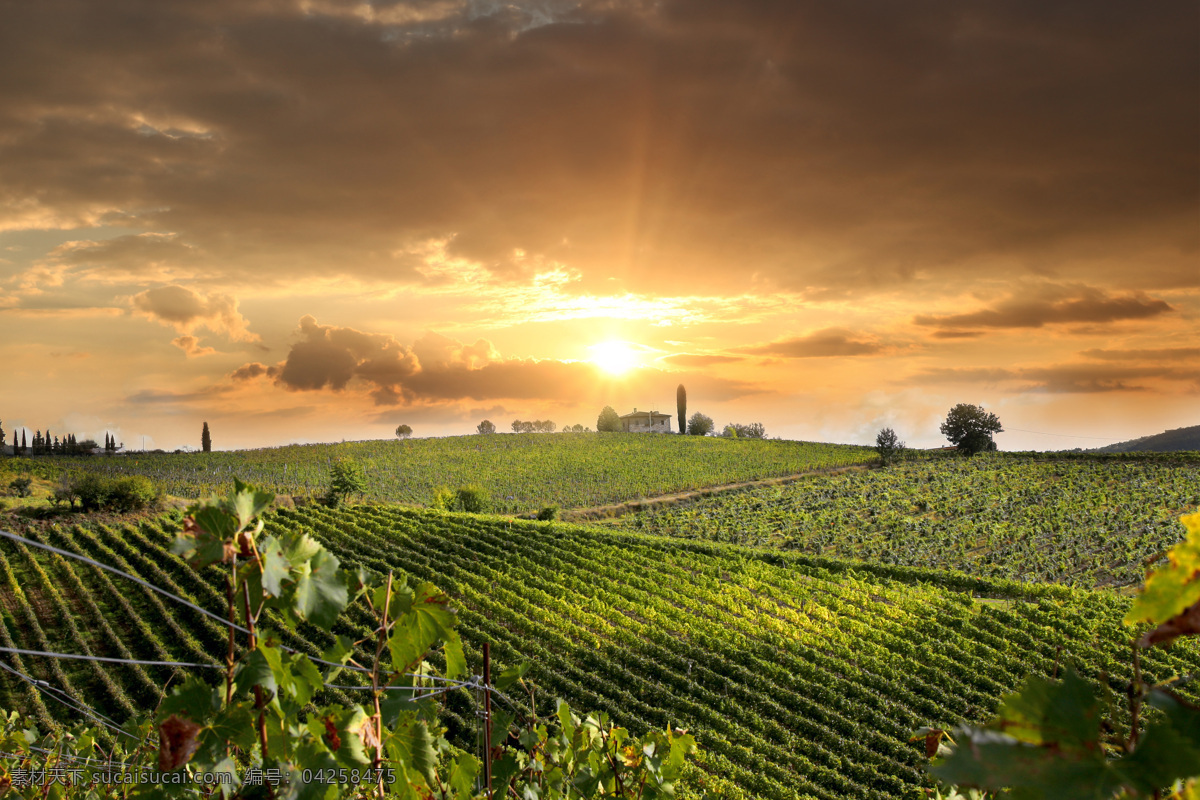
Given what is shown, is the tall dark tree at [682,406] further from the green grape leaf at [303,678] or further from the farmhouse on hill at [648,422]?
the green grape leaf at [303,678]

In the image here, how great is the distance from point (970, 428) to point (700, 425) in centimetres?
3223

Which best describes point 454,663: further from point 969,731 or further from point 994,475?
point 994,475

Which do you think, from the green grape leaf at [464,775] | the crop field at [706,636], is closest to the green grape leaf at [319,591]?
the green grape leaf at [464,775]

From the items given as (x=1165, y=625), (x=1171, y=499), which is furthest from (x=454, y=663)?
(x=1171, y=499)

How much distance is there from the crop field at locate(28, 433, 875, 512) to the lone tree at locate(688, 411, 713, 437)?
462 inches

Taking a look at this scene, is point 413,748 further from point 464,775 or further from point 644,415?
point 644,415

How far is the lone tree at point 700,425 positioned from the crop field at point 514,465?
38.5 ft

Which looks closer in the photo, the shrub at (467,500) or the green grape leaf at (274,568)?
the green grape leaf at (274,568)

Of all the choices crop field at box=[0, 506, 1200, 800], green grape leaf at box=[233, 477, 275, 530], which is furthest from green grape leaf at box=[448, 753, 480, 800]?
crop field at box=[0, 506, 1200, 800]

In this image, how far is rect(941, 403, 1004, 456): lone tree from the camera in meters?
61.6

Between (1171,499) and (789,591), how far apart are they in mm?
29234

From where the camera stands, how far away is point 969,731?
0.68 meters

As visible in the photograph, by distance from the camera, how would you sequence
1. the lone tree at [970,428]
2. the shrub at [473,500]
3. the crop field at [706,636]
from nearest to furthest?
the crop field at [706,636] < the shrub at [473,500] < the lone tree at [970,428]

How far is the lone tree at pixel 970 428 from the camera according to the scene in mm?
61625
